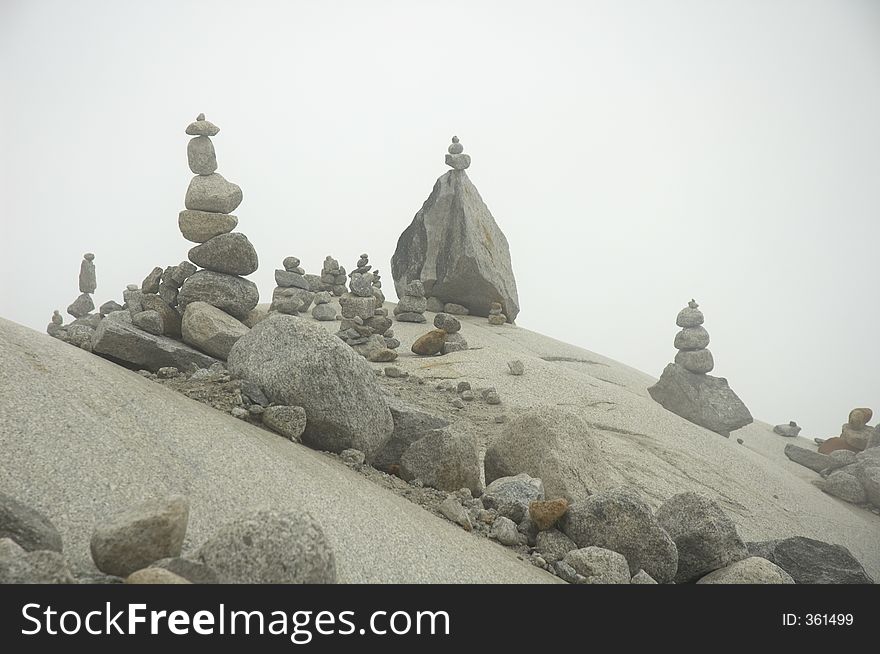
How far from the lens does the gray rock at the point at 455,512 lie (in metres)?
6.04

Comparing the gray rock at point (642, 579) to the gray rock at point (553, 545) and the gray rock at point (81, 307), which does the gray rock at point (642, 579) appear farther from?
the gray rock at point (81, 307)

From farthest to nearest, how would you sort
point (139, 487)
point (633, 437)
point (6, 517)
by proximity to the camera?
1. point (633, 437)
2. point (139, 487)
3. point (6, 517)

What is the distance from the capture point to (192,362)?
8.43 m

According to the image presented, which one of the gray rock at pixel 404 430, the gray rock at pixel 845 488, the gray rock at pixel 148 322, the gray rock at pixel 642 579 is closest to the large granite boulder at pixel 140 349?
the gray rock at pixel 148 322

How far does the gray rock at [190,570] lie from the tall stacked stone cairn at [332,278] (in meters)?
14.3

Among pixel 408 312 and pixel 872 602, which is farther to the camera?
pixel 408 312

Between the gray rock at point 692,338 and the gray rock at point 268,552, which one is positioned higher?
the gray rock at point 692,338

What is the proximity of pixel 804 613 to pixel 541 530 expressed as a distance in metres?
2.12

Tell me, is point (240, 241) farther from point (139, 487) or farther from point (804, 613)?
point (804, 613)

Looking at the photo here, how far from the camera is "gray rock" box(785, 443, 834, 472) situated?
13.1m

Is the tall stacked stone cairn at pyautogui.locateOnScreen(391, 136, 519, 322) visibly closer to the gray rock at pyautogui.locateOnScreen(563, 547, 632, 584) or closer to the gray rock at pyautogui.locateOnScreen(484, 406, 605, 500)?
the gray rock at pyautogui.locateOnScreen(484, 406, 605, 500)

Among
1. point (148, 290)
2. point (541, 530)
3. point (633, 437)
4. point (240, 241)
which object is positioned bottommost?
point (541, 530)

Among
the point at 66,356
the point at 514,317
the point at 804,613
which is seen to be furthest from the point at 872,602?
the point at 514,317

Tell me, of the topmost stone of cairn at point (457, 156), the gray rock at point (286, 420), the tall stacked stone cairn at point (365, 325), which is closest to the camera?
the gray rock at point (286, 420)
